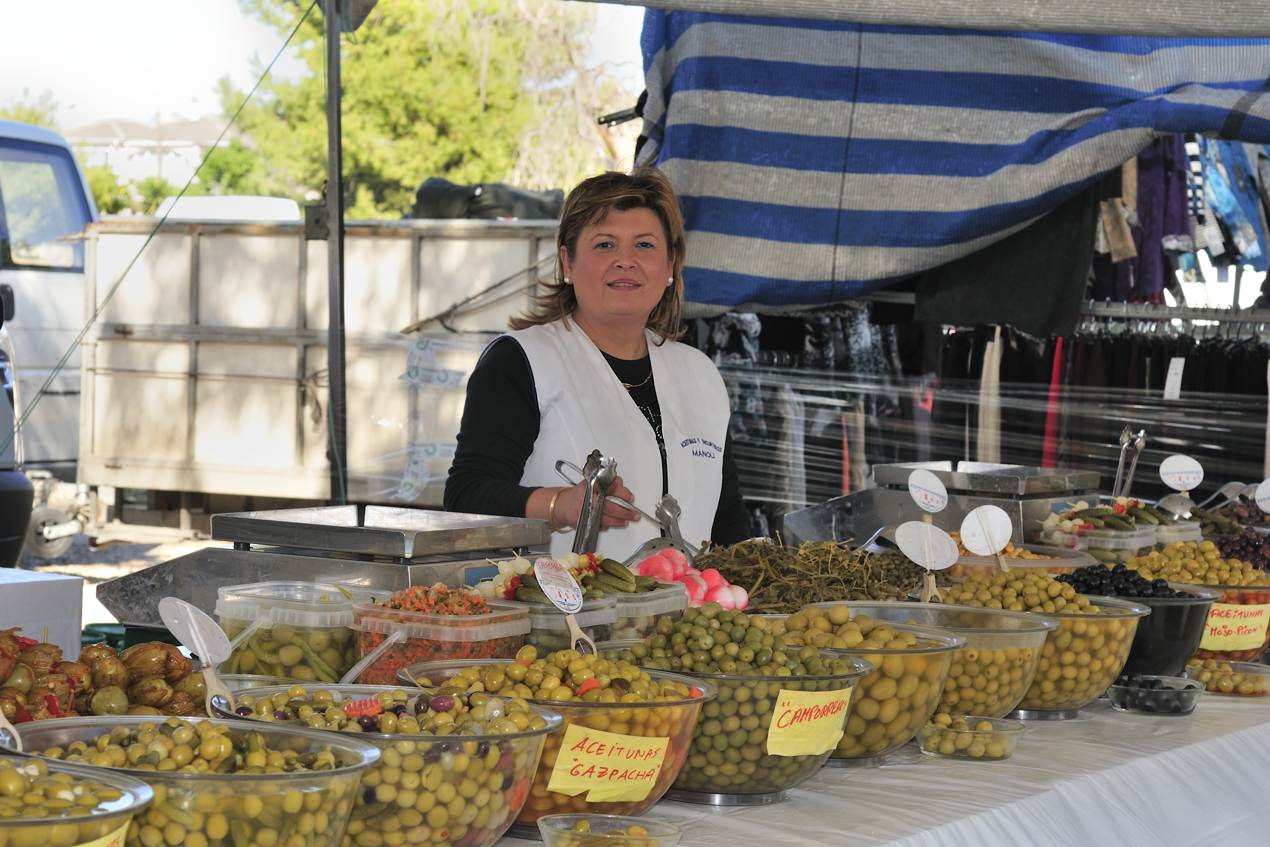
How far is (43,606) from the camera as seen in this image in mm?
2070

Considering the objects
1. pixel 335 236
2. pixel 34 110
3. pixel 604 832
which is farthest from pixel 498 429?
pixel 34 110

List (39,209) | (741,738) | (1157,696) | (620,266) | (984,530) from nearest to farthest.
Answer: (741,738), (1157,696), (984,530), (620,266), (39,209)

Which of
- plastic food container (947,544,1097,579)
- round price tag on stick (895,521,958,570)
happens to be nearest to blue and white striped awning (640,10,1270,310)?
plastic food container (947,544,1097,579)

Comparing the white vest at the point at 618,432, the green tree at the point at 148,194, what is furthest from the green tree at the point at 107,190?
the white vest at the point at 618,432

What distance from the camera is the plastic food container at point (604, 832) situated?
1337 millimetres

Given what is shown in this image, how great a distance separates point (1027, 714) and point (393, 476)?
450cm

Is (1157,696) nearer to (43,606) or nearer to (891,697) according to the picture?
(891,697)

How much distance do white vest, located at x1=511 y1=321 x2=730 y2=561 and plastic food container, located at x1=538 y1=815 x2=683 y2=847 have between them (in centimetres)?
143

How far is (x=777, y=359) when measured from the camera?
195 inches

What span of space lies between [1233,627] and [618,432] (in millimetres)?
1181

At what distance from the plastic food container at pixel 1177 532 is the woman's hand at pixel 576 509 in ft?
4.00

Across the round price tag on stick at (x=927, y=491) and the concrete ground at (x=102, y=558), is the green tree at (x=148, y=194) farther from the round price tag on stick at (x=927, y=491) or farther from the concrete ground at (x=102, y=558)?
the round price tag on stick at (x=927, y=491)

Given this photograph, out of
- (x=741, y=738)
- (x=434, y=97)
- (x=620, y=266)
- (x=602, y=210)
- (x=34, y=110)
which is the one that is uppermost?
(x=434, y=97)

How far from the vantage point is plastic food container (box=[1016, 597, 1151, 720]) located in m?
2.12
